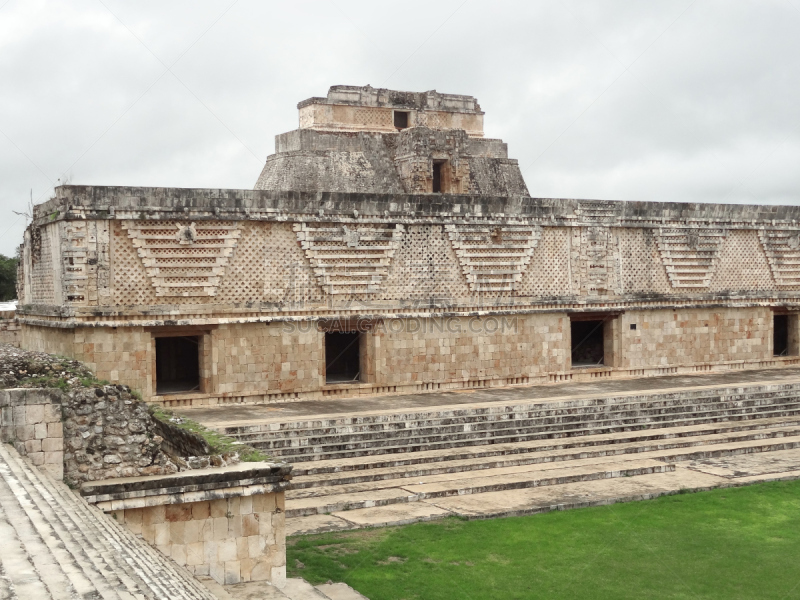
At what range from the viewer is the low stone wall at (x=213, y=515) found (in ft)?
23.0

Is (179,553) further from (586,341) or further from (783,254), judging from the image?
(783,254)

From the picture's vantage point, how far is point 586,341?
1911cm

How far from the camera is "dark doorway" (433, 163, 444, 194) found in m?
18.7

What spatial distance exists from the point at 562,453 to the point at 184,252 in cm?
626

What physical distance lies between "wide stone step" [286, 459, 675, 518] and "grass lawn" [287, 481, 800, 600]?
2.63ft

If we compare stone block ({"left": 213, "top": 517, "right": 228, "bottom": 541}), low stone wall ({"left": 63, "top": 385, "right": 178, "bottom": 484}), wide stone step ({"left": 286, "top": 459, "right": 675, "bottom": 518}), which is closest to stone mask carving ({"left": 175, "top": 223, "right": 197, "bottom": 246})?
wide stone step ({"left": 286, "top": 459, "right": 675, "bottom": 518})

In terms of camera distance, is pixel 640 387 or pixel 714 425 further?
pixel 640 387

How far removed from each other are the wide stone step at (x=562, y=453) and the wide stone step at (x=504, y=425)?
726 mm

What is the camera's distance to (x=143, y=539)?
6945 millimetres

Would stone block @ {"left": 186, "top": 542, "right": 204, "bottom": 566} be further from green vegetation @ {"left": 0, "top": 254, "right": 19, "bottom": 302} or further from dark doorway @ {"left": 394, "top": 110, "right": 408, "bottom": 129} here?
green vegetation @ {"left": 0, "top": 254, "right": 19, "bottom": 302}

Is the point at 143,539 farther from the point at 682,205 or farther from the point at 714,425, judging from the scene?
the point at 682,205

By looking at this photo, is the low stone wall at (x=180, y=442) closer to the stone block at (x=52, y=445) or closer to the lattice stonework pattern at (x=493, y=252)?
the stone block at (x=52, y=445)

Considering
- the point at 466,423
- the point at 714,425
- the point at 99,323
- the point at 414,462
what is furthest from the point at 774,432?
the point at 99,323

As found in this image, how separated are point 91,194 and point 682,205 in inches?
436
